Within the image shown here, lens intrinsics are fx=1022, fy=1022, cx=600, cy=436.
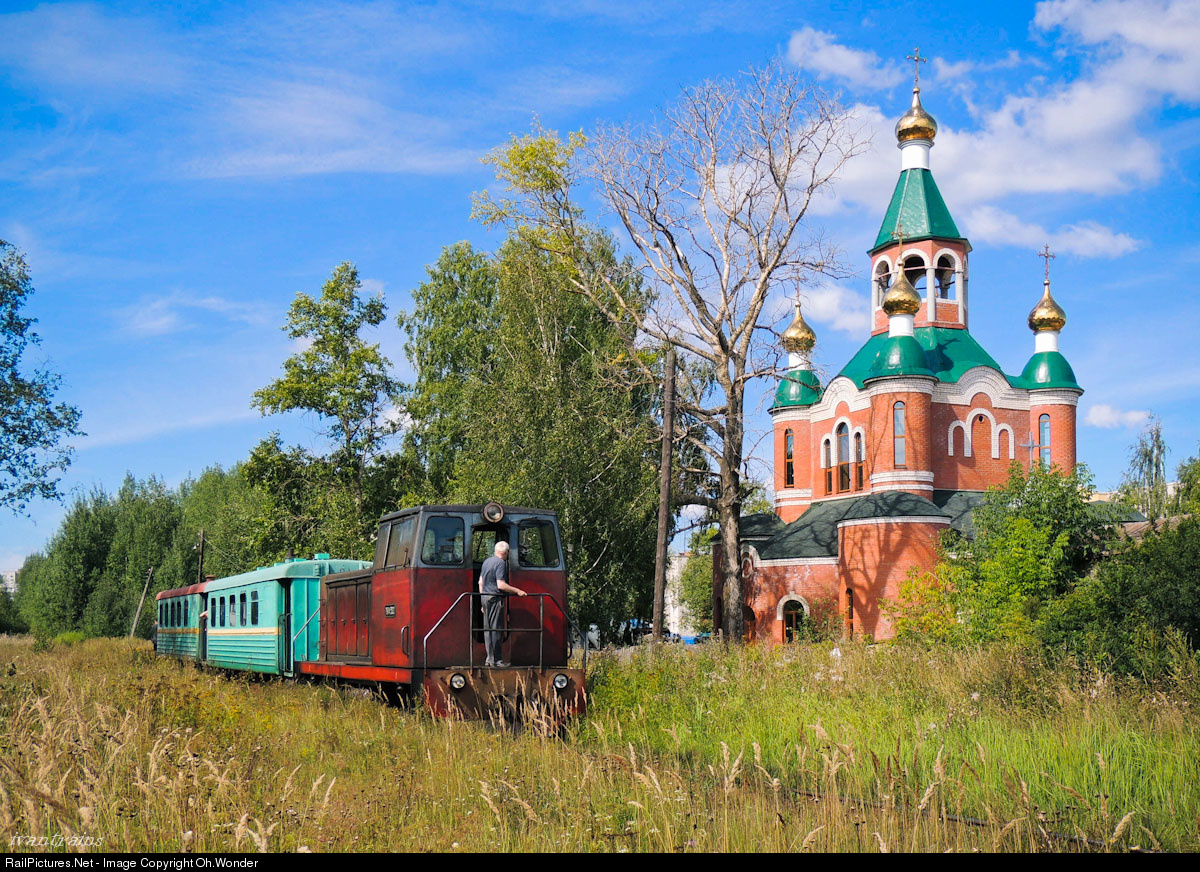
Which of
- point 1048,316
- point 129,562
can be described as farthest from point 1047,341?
point 129,562

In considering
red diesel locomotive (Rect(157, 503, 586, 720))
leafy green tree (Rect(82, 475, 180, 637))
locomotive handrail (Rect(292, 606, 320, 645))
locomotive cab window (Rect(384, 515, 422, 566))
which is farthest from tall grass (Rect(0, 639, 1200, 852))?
leafy green tree (Rect(82, 475, 180, 637))

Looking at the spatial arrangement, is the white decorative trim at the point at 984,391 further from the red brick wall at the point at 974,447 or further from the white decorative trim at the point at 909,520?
the white decorative trim at the point at 909,520

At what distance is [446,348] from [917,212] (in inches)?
842

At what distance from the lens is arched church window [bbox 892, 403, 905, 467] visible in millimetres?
36906

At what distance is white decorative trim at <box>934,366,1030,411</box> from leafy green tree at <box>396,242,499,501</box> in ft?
59.3

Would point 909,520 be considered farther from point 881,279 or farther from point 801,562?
point 881,279

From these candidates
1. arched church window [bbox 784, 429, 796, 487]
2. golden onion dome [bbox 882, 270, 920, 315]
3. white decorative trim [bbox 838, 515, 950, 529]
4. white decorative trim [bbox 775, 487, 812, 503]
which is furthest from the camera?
arched church window [bbox 784, 429, 796, 487]

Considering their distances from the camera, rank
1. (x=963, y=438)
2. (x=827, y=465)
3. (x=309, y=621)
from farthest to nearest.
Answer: (x=827, y=465)
(x=963, y=438)
(x=309, y=621)

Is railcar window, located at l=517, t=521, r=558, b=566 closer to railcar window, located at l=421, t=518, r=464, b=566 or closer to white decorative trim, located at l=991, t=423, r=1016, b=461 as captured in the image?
railcar window, located at l=421, t=518, r=464, b=566

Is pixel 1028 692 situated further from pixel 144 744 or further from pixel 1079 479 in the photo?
pixel 1079 479

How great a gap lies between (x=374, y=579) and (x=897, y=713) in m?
6.78

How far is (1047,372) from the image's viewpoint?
40.2 m
